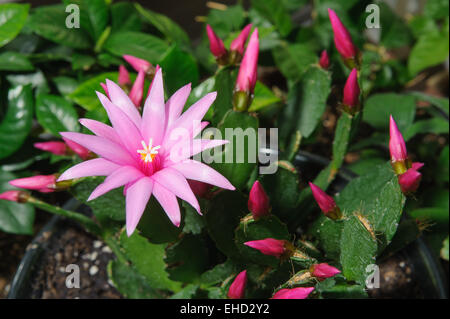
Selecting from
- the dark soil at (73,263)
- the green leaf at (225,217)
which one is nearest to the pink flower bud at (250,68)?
the green leaf at (225,217)

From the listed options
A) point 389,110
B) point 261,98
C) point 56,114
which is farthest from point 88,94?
point 389,110

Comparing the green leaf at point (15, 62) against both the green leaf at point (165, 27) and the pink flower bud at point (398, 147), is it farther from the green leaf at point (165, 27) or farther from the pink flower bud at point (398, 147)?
the pink flower bud at point (398, 147)

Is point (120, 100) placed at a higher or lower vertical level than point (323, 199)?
higher

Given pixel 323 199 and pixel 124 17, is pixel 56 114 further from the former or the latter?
pixel 323 199

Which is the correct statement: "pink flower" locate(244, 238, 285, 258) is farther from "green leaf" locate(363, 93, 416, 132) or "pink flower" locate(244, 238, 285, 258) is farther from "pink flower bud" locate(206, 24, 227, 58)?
"green leaf" locate(363, 93, 416, 132)

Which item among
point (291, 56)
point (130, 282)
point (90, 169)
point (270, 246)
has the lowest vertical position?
point (130, 282)

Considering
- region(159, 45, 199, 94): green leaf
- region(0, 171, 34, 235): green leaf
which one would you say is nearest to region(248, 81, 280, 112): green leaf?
region(159, 45, 199, 94): green leaf

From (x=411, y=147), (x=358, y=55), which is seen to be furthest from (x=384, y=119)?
(x=358, y=55)
